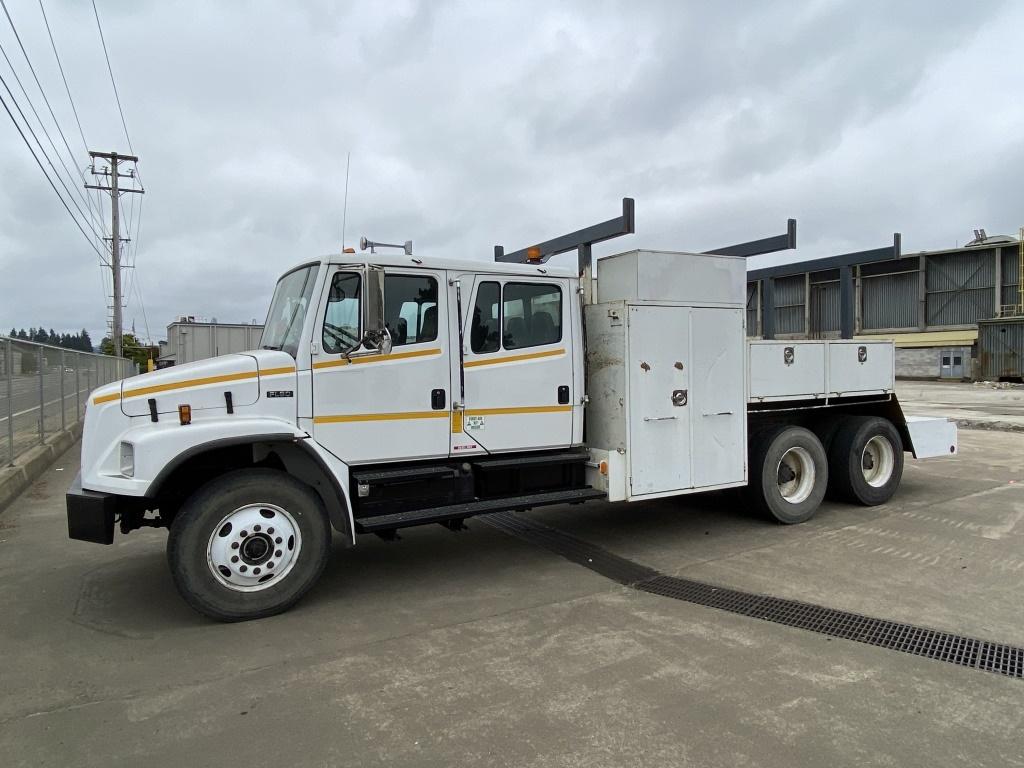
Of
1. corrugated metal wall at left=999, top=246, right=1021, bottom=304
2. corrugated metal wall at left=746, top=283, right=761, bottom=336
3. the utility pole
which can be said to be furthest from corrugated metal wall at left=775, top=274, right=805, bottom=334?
the utility pole

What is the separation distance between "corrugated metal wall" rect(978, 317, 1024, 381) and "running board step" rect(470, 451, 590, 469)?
38966 millimetres

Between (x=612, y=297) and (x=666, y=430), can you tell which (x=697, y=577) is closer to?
(x=666, y=430)

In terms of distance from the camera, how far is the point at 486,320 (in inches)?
216

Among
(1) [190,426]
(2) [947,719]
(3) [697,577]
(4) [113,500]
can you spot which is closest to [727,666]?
(2) [947,719]

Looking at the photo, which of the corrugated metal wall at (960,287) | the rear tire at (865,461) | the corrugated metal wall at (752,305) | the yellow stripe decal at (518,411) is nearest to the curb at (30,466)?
the yellow stripe decal at (518,411)

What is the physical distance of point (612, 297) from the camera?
619 cm

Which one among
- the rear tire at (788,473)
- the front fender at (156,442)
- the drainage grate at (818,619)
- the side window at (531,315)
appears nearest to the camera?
the drainage grate at (818,619)

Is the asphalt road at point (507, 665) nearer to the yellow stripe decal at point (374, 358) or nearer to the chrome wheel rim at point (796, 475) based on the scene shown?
the chrome wheel rim at point (796, 475)

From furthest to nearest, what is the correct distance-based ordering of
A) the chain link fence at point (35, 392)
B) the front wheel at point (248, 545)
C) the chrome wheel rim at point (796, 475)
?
the chain link fence at point (35, 392)
the chrome wheel rim at point (796, 475)
the front wheel at point (248, 545)

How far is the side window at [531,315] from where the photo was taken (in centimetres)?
561

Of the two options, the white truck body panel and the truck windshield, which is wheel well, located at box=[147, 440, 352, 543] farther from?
the white truck body panel

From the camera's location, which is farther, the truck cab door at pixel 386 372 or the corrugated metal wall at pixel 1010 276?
the corrugated metal wall at pixel 1010 276

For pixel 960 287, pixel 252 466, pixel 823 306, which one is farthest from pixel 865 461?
pixel 823 306

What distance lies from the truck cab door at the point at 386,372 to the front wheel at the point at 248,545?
1.60ft
